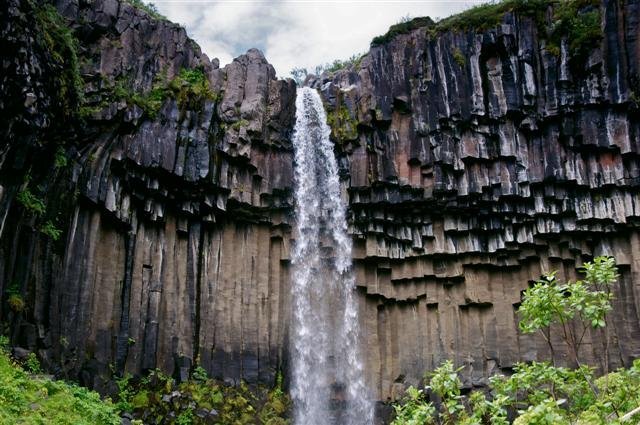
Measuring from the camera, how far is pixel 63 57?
14.8 m

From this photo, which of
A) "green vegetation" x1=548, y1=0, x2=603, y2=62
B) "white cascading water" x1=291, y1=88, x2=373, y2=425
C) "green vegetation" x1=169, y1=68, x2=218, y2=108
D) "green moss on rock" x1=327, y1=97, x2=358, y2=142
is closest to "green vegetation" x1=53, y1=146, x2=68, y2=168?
"green vegetation" x1=169, y1=68, x2=218, y2=108

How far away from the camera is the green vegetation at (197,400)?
55.0 feet

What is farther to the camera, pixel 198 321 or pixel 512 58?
pixel 512 58

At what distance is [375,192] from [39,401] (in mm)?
12433

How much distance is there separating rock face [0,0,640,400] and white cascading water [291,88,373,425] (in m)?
0.51

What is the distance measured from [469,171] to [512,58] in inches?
158

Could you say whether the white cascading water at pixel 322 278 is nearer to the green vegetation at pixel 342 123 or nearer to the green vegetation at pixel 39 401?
the green vegetation at pixel 342 123

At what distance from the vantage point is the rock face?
17.6m

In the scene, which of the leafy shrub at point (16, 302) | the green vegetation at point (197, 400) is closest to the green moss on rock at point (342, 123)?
the green vegetation at point (197, 400)

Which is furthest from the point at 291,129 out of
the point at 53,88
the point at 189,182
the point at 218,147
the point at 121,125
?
the point at 53,88

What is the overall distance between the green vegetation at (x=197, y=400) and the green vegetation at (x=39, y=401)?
9.30 ft

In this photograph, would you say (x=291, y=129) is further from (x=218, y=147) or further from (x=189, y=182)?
(x=189, y=182)

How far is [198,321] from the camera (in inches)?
758

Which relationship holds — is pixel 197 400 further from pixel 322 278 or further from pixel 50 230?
pixel 50 230
